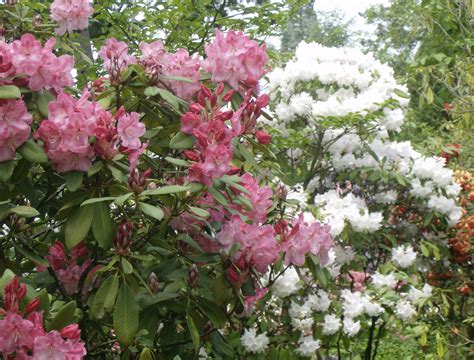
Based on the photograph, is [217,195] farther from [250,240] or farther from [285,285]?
[285,285]

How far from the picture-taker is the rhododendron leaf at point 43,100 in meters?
1.61

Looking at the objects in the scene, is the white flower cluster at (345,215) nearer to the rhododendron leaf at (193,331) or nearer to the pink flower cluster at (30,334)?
the rhododendron leaf at (193,331)

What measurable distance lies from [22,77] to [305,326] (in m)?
1.81

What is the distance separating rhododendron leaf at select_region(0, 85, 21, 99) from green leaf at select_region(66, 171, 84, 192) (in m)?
0.22

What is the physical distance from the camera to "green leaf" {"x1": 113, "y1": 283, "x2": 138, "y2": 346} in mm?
1541

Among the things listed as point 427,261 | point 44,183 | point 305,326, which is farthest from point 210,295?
point 427,261

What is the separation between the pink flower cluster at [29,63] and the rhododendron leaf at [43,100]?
2cm

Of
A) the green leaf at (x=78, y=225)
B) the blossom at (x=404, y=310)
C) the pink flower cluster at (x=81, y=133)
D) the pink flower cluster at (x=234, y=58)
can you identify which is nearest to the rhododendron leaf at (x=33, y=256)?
the green leaf at (x=78, y=225)

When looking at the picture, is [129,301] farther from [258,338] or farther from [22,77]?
[258,338]

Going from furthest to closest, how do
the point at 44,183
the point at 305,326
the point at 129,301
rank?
the point at 305,326 → the point at 44,183 → the point at 129,301

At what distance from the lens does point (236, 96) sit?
1987mm

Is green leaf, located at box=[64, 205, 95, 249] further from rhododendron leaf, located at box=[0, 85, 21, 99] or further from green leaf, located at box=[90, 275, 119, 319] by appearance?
rhododendron leaf, located at box=[0, 85, 21, 99]

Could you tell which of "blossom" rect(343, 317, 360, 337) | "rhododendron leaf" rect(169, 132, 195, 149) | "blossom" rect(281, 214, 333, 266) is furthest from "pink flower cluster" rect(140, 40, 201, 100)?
"blossom" rect(343, 317, 360, 337)

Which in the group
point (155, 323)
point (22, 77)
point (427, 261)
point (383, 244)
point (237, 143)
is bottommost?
point (427, 261)
